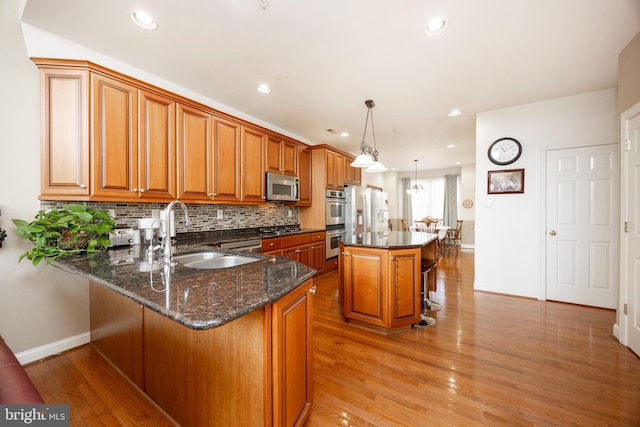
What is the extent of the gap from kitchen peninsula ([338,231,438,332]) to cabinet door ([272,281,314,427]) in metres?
1.22

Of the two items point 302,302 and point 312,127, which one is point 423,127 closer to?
point 312,127

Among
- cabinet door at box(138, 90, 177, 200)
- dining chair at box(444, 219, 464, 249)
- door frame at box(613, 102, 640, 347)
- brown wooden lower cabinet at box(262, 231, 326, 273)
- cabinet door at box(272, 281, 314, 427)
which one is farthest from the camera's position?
dining chair at box(444, 219, 464, 249)

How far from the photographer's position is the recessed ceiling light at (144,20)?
183 centimetres

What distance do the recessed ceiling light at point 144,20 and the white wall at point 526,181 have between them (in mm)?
4095

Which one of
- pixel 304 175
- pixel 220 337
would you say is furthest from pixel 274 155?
pixel 220 337

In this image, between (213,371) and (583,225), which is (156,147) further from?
(583,225)

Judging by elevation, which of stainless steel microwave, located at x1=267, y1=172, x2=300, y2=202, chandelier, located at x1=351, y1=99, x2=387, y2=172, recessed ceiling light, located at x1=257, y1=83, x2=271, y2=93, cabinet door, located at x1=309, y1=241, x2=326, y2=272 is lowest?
cabinet door, located at x1=309, y1=241, x2=326, y2=272

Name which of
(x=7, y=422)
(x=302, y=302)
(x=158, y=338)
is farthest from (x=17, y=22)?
(x=302, y=302)

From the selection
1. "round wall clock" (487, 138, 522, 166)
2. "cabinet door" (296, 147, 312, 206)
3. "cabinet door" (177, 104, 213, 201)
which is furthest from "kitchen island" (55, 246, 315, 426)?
"round wall clock" (487, 138, 522, 166)

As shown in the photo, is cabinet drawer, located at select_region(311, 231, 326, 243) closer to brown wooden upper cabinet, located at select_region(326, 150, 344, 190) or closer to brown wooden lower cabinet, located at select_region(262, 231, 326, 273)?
brown wooden lower cabinet, located at select_region(262, 231, 326, 273)

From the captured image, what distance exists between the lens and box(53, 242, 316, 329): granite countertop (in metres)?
0.81

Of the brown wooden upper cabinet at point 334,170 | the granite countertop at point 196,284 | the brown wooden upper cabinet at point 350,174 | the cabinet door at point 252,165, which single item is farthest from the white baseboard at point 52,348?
the brown wooden upper cabinet at point 350,174

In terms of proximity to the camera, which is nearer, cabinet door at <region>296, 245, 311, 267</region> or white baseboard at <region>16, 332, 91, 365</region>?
white baseboard at <region>16, 332, 91, 365</region>

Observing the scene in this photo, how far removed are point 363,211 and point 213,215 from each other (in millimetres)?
3081
